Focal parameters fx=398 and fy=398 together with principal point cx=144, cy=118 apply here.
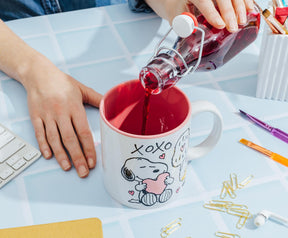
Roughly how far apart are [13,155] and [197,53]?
326 mm

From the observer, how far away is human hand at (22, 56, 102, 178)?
63cm

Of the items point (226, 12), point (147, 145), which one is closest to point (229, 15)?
point (226, 12)

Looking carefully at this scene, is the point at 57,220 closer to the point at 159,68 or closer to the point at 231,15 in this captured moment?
the point at 159,68

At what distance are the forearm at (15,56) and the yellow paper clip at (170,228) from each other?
0.39m

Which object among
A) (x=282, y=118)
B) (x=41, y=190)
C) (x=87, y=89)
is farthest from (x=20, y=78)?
(x=282, y=118)

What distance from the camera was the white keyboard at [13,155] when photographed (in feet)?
1.98

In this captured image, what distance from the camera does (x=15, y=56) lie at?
786mm

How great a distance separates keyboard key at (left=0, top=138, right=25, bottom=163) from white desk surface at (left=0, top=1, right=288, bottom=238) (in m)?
0.03

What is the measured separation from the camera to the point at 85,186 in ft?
1.95

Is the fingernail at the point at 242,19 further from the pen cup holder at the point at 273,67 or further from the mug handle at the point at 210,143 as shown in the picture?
the mug handle at the point at 210,143

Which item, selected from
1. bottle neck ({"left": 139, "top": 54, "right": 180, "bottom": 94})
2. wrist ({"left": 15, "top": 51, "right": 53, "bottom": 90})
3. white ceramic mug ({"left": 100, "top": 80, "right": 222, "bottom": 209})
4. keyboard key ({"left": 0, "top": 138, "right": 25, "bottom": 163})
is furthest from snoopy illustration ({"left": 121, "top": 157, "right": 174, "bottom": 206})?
wrist ({"left": 15, "top": 51, "right": 53, "bottom": 90})

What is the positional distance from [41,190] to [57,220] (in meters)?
0.06

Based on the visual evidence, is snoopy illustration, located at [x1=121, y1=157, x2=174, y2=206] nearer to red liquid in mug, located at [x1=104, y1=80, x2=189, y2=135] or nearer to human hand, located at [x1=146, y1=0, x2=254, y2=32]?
red liquid in mug, located at [x1=104, y1=80, x2=189, y2=135]

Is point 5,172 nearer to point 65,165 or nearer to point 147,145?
point 65,165
